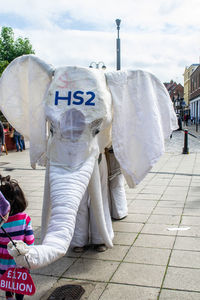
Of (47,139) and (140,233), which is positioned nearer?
(47,139)

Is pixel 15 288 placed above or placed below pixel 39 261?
below

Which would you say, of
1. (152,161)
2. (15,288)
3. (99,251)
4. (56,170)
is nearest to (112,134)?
(152,161)

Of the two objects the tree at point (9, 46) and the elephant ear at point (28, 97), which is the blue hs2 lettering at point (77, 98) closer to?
the elephant ear at point (28, 97)

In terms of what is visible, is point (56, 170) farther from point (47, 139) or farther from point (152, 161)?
point (152, 161)

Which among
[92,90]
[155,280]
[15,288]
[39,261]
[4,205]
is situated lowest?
[155,280]

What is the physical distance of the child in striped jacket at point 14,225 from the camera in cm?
284

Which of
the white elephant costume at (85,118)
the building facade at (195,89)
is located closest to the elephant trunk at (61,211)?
the white elephant costume at (85,118)

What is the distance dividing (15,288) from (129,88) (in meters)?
2.48

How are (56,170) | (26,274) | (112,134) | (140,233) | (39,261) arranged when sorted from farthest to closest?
(140,233)
(112,134)
(56,170)
(26,274)
(39,261)

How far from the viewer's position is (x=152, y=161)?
388 cm

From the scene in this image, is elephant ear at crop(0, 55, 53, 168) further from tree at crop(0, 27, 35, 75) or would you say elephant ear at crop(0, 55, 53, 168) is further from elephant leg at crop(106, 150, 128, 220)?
tree at crop(0, 27, 35, 75)

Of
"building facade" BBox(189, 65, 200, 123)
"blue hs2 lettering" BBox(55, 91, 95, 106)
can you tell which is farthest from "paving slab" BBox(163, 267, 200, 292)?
"building facade" BBox(189, 65, 200, 123)

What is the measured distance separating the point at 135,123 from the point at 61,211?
1693mm

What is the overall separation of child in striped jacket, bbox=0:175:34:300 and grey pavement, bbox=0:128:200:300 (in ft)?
1.92
